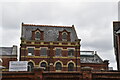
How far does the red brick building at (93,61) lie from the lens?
4494 centimetres

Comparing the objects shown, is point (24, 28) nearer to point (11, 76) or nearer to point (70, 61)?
point (70, 61)

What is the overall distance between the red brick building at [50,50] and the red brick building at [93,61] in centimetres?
690

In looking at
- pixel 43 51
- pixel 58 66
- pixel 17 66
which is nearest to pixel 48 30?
pixel 43 51

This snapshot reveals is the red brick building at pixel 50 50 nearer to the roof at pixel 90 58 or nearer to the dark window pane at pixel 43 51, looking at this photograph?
the dark window pane at pixel 43 51

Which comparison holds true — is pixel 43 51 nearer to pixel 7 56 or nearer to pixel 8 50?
pixel 7 56

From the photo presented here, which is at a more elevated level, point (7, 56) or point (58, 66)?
point (7, 56)

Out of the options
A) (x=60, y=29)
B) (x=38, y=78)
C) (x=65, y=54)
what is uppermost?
(x=60, y=29)

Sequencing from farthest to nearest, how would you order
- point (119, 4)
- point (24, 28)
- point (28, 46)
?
point (24, 28) → point (28, 46) → point (119, 4)

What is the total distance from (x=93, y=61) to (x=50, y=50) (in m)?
12.7

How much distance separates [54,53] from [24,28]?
8.37 m

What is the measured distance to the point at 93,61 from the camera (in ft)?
152

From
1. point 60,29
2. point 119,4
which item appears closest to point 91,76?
point 119,4

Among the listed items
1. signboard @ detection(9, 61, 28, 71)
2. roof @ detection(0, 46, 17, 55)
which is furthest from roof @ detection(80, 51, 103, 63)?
signboard @ detection(9, 61, 28, 71)

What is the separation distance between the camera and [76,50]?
39.1m
